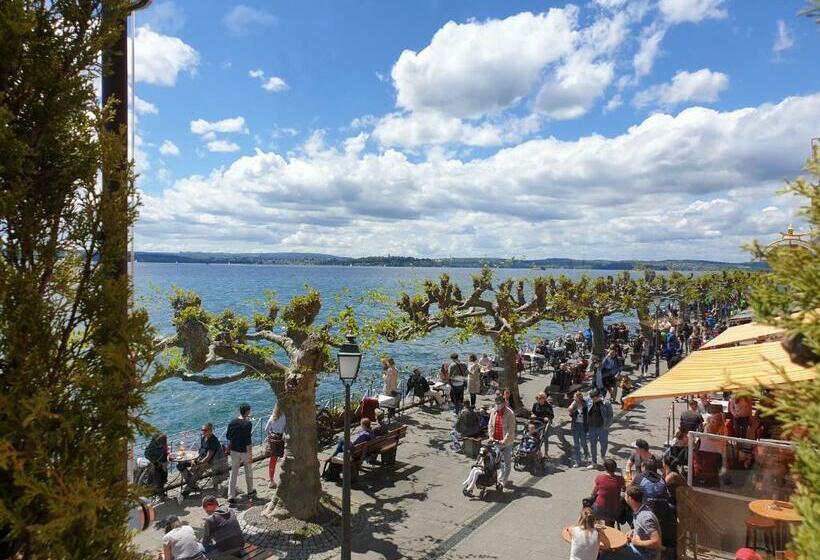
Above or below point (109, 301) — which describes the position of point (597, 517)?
below

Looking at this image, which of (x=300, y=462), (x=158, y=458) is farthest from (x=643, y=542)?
(x=158, y=458)

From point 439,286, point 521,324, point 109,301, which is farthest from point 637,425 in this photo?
point 109,301

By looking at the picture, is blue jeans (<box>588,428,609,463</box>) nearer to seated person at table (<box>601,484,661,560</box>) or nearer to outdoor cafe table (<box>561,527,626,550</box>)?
outdoor cafe table (<box>561,527,626,550</box>)

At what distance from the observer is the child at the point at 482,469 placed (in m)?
10.7

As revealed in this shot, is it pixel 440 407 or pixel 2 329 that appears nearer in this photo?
pixel 2 329

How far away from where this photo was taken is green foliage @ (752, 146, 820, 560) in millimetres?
2301

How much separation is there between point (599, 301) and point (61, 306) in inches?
925

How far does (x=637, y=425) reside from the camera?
15758 millimetres

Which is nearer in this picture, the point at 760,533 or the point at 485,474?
the point at 760,533

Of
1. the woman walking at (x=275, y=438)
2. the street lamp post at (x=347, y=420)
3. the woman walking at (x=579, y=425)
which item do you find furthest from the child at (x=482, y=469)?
the woman walking at (x=275, y=438)

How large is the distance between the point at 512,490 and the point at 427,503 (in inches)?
75.7

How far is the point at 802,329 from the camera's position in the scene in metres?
2.44

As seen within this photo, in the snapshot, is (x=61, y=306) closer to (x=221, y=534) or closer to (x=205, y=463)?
(x=221, y=534)

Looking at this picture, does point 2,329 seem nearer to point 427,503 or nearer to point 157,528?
point 157,528
